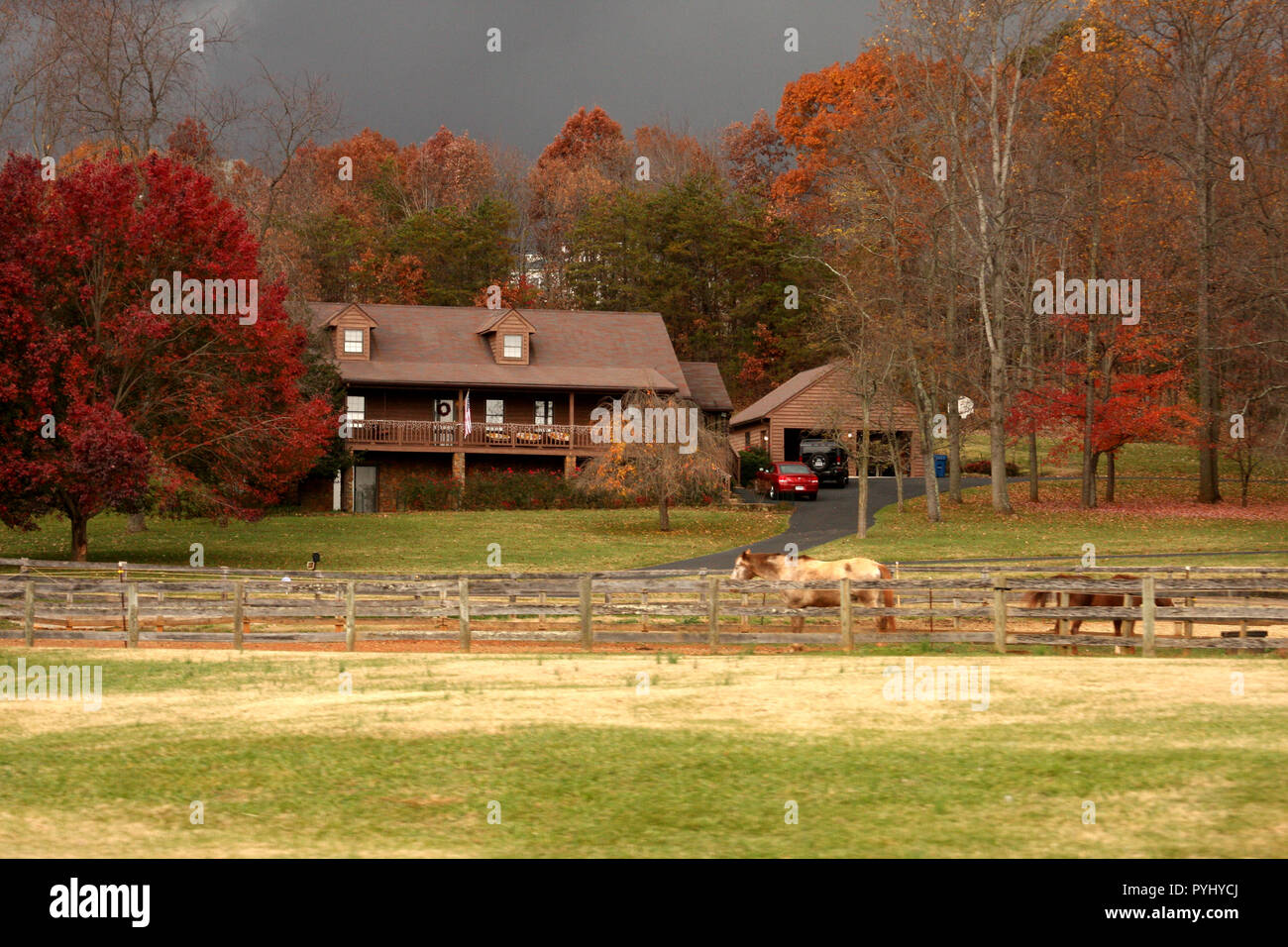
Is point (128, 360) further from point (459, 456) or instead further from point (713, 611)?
point (713, 611)

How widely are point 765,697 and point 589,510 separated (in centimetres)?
4002

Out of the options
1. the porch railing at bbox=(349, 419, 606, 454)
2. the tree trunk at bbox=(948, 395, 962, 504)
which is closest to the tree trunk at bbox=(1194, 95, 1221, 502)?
the tree trunk at bbox=(948, 395, 962, 504)

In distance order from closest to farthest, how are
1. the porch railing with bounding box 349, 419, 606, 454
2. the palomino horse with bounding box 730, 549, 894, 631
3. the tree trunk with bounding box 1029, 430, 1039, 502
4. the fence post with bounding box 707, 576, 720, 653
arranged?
the fence post with bounding box 707, 576, 720, 653
the palomino horse with bounding box 730, 549, 894, 631
the tree trunk with bounding box 1029, 430, 1039, 502
the porch railing with bounding box 349, 419, 606, 454

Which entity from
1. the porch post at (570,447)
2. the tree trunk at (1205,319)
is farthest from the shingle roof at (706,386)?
the tree trunk at (1205,319)

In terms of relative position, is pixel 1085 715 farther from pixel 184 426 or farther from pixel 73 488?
pixel 184 426

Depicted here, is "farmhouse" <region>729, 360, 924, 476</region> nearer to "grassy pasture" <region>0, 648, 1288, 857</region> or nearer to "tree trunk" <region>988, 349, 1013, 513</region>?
"tree trunk" <region>988, 349, 1013, 513</region>

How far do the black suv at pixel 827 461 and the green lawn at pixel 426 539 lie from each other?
10602mm

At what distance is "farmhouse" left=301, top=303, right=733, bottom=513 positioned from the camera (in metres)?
55.7

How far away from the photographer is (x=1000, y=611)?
64.0 ft

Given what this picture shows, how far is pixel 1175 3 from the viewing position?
4631 centimetres

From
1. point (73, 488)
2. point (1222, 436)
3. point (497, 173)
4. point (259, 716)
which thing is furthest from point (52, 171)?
point (497, 173)

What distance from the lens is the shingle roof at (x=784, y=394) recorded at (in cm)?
6631

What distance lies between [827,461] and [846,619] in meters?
42.3

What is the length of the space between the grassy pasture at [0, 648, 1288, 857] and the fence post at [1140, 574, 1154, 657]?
450 centimetres
